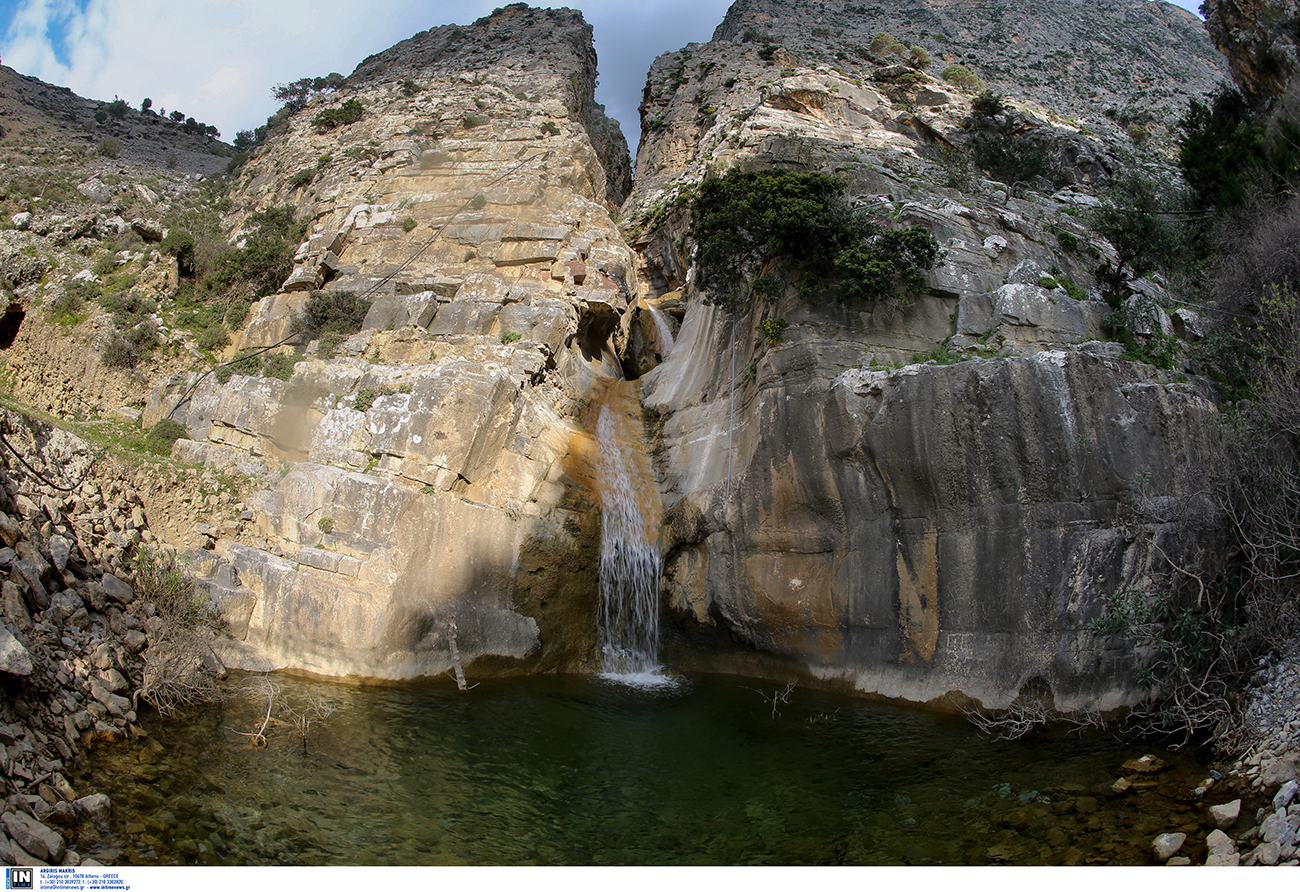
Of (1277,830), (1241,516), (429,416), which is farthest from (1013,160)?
(1277,830)

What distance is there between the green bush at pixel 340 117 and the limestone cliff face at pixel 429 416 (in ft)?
13.6

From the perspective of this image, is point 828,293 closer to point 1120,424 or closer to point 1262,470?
point 1120,424


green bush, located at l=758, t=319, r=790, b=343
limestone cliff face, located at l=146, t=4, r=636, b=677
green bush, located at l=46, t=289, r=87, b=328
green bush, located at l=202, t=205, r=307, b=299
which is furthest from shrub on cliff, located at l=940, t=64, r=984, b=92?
green bush, located at l=46, t=289, r=87, b=328

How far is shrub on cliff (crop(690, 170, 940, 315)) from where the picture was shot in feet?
61.8

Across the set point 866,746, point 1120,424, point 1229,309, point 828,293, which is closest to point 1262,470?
point 1120,424

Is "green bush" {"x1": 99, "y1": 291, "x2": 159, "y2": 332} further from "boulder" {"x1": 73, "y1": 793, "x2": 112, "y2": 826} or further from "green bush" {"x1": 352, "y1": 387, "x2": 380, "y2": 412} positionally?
"boulder" {"x1": 73, "y1": 793, "x2": 112, "y2": 826}

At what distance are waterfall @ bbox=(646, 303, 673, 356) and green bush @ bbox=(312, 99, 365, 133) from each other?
57.7ft

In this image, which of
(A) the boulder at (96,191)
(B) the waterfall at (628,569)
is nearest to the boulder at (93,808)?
(B) the waterfall at (628,569)

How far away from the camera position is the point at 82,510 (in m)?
14.0

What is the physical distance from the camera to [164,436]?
62.9ft

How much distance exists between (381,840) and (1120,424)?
48.8 ft

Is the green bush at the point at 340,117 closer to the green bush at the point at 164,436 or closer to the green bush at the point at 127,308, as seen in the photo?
the green bush at the point at 127,308

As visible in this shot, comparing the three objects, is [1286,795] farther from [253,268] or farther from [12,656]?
[253,268]

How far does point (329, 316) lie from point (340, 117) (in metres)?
18.7
